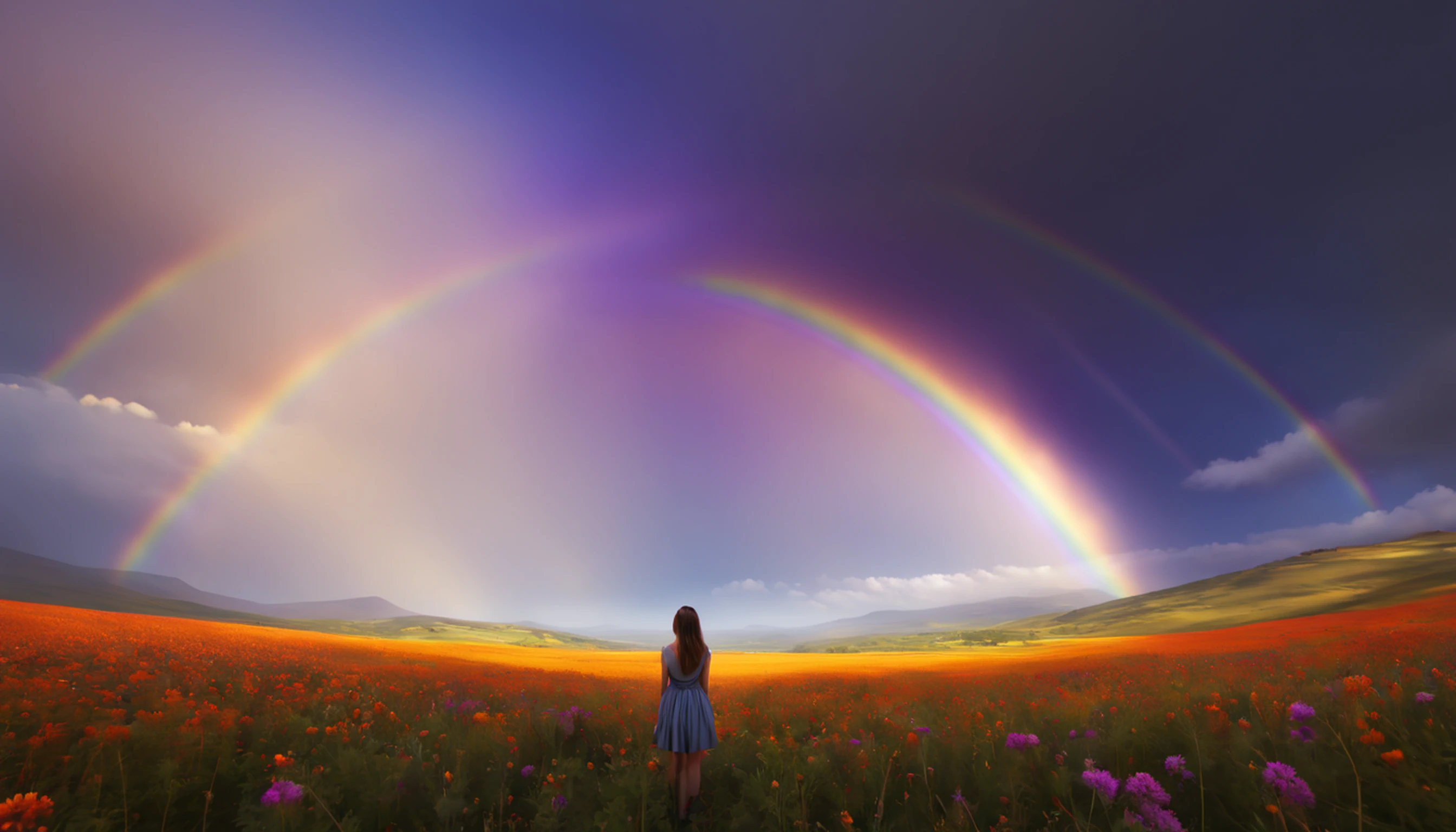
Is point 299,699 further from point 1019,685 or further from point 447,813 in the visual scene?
point 1019,685

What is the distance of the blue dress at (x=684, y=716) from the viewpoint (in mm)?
5574

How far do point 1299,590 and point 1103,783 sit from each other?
Result: 10616cm

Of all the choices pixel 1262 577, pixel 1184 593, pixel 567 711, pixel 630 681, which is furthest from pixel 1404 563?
pixel 567 711

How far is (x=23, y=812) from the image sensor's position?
8.57ft

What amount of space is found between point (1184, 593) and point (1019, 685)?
142 metres

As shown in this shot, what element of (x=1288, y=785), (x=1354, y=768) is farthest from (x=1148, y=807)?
(x=1354, y=768)

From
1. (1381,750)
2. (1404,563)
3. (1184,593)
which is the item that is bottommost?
(1184,593)

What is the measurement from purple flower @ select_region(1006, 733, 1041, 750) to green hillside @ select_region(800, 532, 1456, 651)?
1897 inches

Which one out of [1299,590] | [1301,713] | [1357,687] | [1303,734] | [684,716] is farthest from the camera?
[1299,590]

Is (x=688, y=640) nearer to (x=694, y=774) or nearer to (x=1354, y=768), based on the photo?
(x=694, y=774)

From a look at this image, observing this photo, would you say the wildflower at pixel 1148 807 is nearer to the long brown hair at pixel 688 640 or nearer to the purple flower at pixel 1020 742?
the purple flower at pixel 1020 742

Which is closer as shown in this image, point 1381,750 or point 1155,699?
point 1381,750

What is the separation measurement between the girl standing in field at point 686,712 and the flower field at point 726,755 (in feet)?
0.84

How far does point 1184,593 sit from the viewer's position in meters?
114
